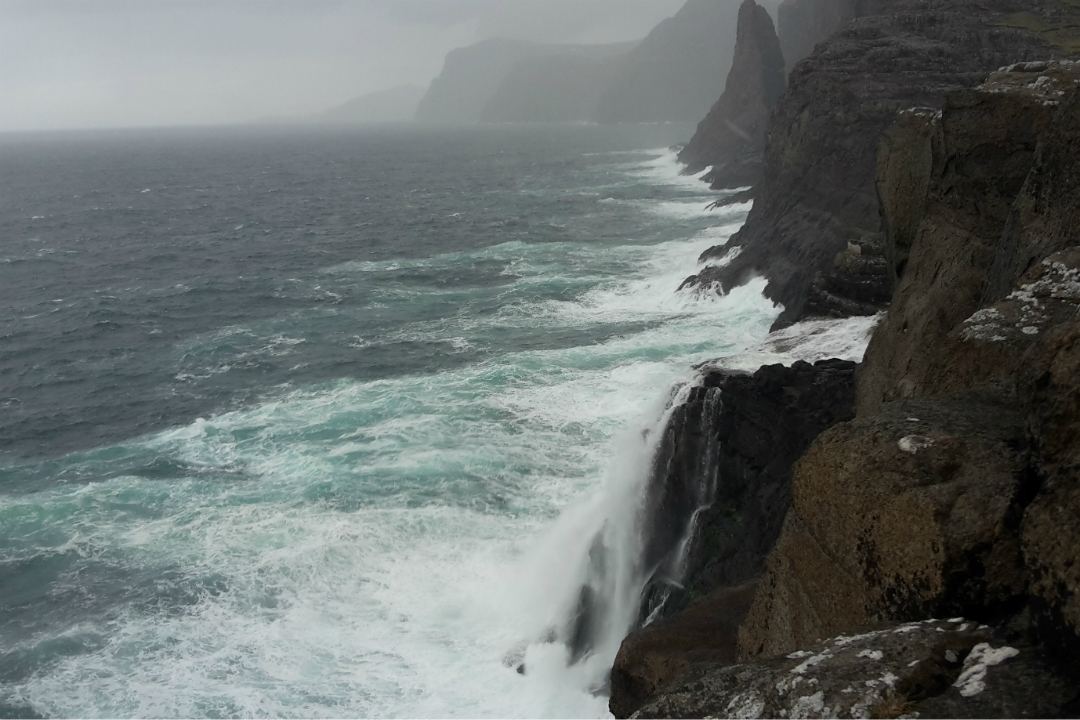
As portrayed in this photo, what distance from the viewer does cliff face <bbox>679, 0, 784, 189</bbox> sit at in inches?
3760

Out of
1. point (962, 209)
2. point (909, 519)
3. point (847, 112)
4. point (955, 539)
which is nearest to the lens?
point (955, 539)

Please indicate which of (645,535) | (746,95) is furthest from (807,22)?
(645,535)

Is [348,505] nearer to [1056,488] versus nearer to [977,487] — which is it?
[977,487]

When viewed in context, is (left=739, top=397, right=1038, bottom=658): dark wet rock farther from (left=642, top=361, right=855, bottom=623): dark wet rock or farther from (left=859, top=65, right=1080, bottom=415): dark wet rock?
(left=642, top=361, right=855, bottom=623): dark wet rock

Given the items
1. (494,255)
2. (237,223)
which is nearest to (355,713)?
(494,255)

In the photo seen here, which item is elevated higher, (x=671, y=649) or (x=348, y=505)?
(x=671, y=649)

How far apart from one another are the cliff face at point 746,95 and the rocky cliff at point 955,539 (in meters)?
87.2

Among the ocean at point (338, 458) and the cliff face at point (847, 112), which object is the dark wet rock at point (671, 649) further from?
the cliff face at point (847, 112)

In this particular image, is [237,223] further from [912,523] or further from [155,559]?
[912,523]

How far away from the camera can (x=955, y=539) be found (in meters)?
6.01

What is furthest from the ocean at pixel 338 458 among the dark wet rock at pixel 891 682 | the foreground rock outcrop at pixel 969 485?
the dark wet rock at pixel 891 682

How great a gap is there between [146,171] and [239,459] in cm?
13434

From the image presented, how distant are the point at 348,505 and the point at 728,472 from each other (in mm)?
12762

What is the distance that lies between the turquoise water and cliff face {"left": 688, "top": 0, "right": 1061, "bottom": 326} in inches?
127
